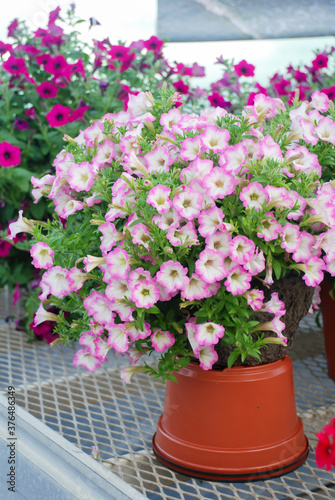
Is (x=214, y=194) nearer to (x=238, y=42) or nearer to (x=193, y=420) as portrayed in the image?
(x=193, y=420)

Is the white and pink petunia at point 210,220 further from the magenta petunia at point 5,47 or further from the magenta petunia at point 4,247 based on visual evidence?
the magenta petunia at point 5,47

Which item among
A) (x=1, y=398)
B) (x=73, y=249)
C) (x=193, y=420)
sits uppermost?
(x=73, y=249)

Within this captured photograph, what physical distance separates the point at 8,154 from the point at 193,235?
0.90 m

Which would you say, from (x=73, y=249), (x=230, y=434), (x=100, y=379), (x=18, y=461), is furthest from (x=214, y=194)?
(x=100, y=379)

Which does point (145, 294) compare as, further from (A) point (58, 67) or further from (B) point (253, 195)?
(A) point (58, 67)

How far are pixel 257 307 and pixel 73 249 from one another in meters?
0.29

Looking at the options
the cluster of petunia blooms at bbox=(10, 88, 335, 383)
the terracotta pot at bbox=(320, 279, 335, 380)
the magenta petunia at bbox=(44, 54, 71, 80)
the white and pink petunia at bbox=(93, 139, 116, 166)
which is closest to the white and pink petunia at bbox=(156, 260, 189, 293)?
the cluster of petunia blooms at bbox=(10, 88, 335, 383)

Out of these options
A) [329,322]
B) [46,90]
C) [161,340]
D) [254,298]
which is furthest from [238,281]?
[46,90]

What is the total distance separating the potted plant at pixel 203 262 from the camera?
0.71m

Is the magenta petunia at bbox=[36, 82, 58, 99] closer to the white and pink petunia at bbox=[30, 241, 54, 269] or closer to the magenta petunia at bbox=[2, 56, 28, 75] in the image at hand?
the magenta petunia at bbox=[2, 56, 28, 75]

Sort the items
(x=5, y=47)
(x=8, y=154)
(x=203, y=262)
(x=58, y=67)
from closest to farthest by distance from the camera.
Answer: (x=203, y=262)
(x=8, y=154)
(x=58, y=67)
(x=5, y=47)

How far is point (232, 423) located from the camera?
31.9 inches

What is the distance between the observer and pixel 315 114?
862mm

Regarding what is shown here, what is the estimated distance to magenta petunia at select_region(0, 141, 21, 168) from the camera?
145cm
